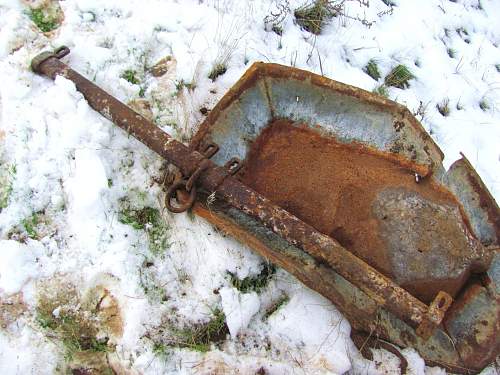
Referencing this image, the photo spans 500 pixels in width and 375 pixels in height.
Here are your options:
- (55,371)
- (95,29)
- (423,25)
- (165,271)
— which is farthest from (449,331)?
(95,29)

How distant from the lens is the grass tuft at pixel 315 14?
3301 mm

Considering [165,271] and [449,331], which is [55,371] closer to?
[165,271]

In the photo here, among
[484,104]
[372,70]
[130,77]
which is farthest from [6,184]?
[484,104]

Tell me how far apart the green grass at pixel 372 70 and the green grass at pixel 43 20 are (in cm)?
212

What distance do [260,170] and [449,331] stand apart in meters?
1.23

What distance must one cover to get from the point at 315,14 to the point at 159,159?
1.64 m

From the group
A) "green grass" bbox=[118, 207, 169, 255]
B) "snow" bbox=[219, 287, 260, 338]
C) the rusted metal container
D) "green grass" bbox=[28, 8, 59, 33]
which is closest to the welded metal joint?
the rusted metal container

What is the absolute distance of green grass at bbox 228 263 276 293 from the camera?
232cm

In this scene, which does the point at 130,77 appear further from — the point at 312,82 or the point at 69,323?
the point at 69,323

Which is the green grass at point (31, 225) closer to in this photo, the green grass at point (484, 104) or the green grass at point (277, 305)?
the green grass at point (277, 305)

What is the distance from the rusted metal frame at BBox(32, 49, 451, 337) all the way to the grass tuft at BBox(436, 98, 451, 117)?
5.32ft

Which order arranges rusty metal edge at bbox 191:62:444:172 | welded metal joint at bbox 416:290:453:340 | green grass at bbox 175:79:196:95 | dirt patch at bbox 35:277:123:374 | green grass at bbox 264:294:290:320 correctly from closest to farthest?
welded metal joint at bbox 416:290:453:340 → dirt patch at bbox 35:277:123:374 → green grass at bbox 264:294:290:320 → rusty metal edge at bbox 191:62:444:172 → green grass at bbox 175:79:196:95

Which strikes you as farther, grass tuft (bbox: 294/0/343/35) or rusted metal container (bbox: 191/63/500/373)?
grass tuft (bbox: 294/0/343/35)

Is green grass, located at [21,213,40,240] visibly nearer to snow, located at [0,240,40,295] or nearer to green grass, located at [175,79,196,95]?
snow, located at [0,240,40,295]
